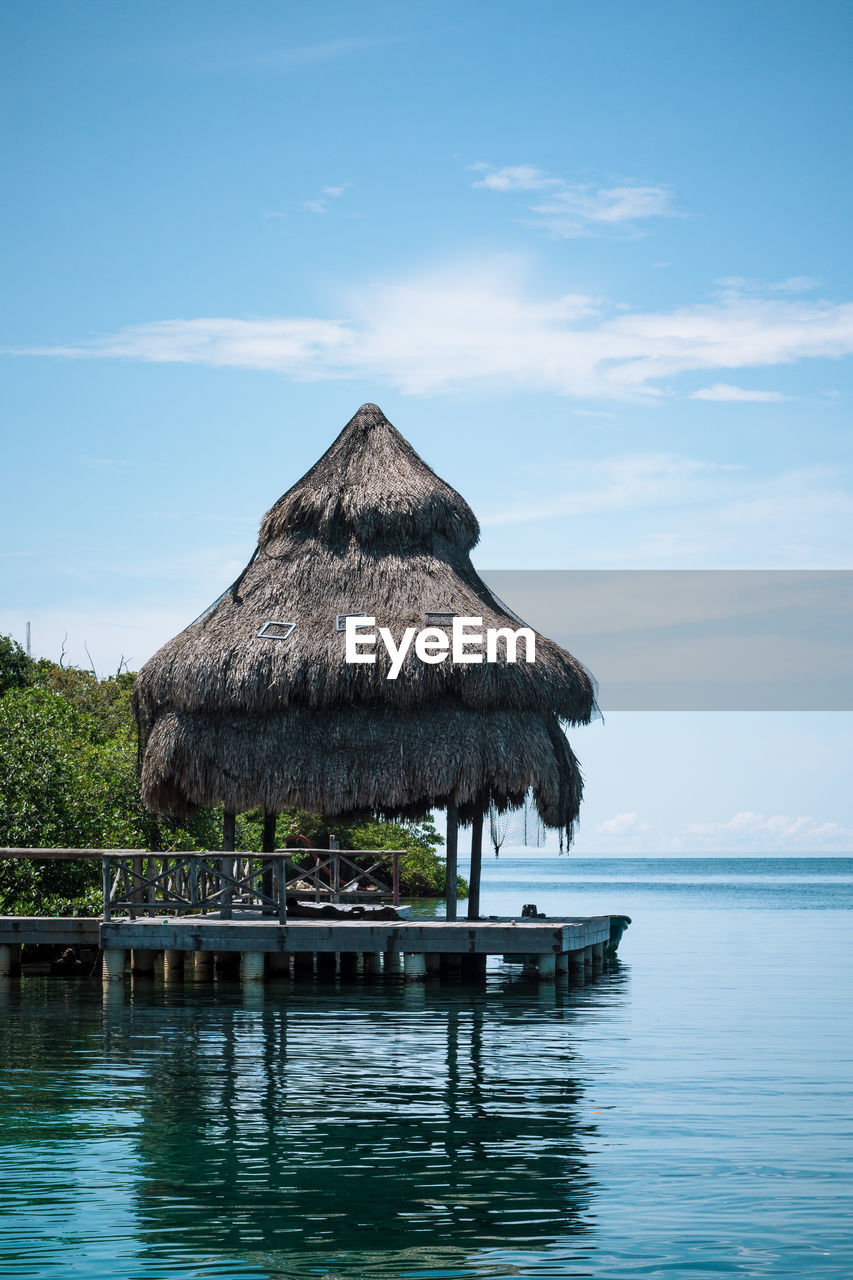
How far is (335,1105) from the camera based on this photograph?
529 inches

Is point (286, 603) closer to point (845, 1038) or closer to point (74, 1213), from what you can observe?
point (845, 1038)

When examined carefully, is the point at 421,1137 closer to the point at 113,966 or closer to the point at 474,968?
the point at 113,966

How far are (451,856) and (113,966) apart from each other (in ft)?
17.5

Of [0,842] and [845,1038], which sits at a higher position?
[0,842]

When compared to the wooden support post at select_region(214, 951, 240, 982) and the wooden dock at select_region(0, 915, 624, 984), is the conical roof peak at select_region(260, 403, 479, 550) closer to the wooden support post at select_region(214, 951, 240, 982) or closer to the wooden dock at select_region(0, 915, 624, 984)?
the wooden dock at select_region(0, 915, 624, 984)

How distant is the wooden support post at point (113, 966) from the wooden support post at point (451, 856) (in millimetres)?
4936

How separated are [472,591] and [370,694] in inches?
121

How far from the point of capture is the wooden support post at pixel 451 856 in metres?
23.5

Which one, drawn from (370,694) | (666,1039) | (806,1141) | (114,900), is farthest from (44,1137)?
(370,694)

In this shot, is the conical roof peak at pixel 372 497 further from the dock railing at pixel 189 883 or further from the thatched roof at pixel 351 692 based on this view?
the dock railing at pixel 189 883

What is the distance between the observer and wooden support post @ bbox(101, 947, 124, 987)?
21688 millimetres

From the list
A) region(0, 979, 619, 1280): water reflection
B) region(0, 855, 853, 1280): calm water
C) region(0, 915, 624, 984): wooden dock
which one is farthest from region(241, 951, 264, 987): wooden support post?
region(0, 979, 619, 1280): water reflection

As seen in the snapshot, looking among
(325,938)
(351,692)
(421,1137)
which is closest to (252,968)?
(325,938)

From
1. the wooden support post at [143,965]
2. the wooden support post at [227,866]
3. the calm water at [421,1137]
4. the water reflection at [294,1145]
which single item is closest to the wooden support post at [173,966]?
the wooden support post at [143,965]
